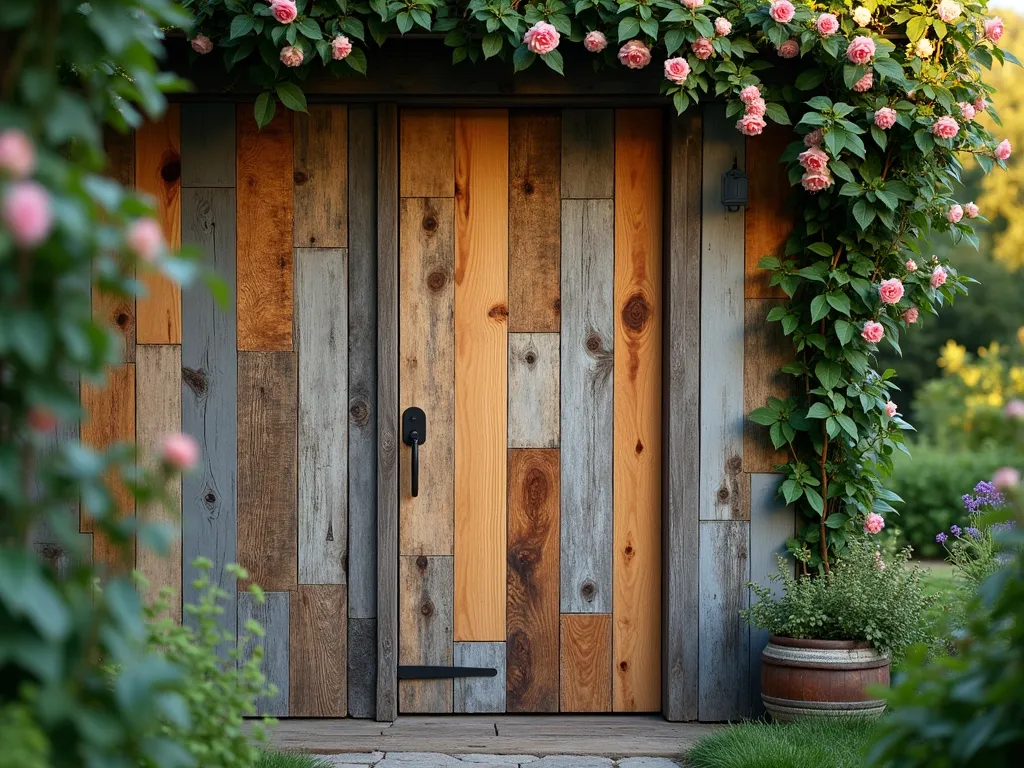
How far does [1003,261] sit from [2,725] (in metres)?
20.0

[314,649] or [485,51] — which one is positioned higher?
[485,51]

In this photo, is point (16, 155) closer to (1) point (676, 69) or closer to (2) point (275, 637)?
(1) point (676, 69)

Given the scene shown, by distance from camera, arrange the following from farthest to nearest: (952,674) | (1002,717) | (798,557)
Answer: (798,557) < (952,674) < (1002,717)

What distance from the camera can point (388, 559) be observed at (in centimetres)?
383

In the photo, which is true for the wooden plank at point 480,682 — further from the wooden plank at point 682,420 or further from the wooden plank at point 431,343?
the wooden plank at point 682,420

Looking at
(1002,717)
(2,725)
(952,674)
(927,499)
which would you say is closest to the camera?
(2,725)

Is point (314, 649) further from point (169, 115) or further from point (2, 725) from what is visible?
point (2, 725)

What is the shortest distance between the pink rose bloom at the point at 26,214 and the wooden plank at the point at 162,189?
2639mm

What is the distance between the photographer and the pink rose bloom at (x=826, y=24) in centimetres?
353

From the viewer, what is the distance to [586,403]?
3.97m

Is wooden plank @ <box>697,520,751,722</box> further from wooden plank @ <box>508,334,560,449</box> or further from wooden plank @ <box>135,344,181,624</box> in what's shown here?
wooden plank @ <box>135,344,181,624</box>

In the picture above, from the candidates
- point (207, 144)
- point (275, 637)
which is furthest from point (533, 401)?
point (207, 144)

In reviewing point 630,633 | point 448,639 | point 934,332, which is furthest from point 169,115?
point 934,332

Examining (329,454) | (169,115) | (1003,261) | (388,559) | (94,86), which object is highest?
(1003,261)
